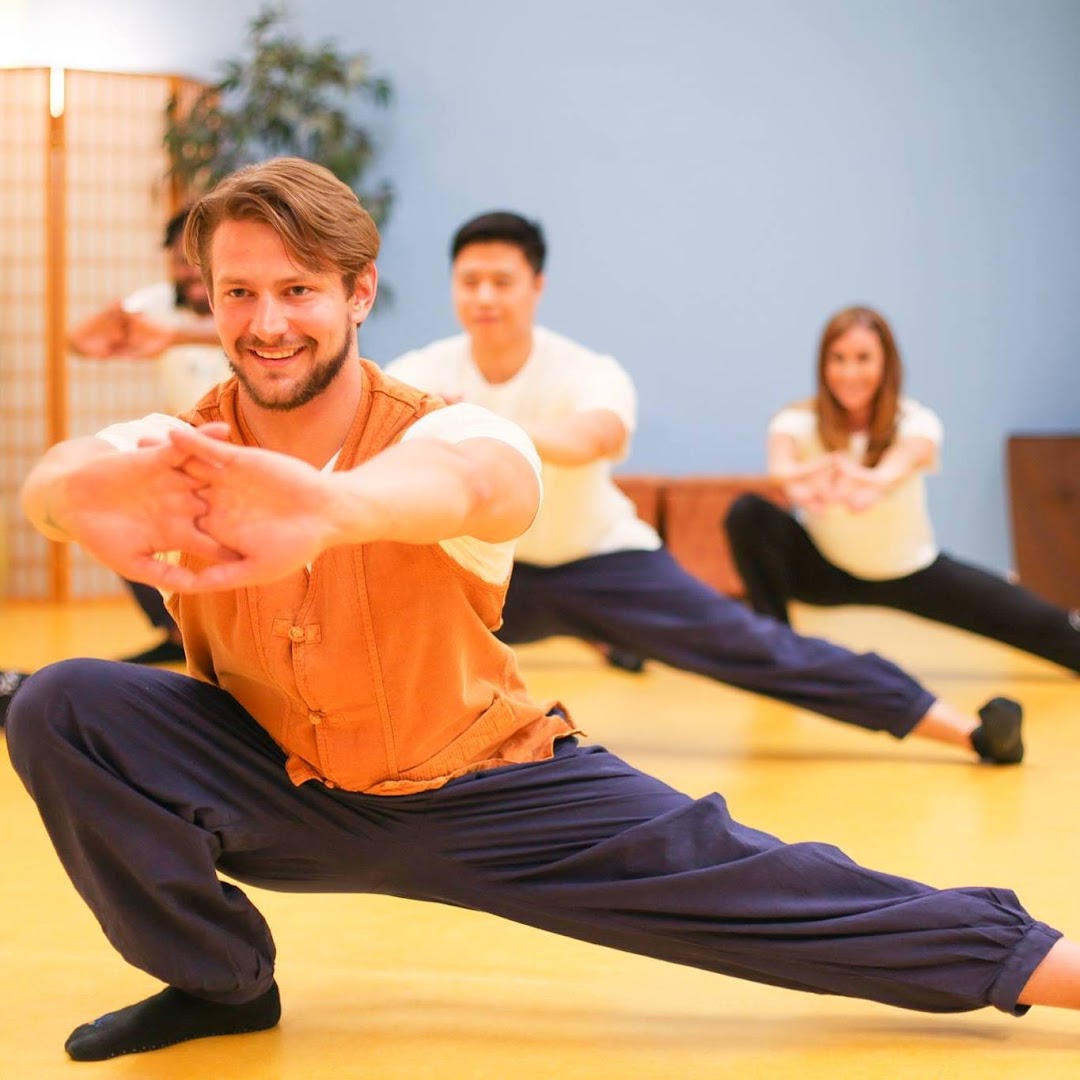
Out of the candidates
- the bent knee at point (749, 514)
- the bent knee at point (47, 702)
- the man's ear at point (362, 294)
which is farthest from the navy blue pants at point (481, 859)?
the bent knee at point (749, 514)

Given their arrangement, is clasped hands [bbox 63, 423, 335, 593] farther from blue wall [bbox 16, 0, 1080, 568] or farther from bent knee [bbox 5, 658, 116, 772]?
blue wall [bbox 16, 0, 1080, 568]

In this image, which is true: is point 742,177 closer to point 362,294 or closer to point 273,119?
point 273,119

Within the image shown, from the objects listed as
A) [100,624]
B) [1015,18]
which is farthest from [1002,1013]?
[1015,18]

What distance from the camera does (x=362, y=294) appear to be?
1.65 metres

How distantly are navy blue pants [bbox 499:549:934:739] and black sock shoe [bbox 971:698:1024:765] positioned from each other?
0.11 metres

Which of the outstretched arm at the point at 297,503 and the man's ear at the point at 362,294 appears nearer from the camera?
the outstretched arm at the point at 297,503

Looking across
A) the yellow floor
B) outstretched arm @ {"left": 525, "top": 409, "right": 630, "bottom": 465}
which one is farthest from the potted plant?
the yellow floor

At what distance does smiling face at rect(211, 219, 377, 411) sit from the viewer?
1.54m

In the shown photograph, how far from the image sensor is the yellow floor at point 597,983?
159 cm

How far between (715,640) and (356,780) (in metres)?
1.46

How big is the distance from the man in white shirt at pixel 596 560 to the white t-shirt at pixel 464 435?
48.7 inches

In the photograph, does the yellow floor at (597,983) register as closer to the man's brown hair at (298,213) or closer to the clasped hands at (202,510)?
the clasped hands at (202,510)

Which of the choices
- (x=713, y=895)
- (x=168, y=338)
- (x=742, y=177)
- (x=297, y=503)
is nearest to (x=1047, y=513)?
(x=742, y=177)

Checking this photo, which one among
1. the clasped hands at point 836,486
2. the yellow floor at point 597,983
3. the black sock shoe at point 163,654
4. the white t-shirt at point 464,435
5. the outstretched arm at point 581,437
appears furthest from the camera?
the black sock shoe at point 163,654
